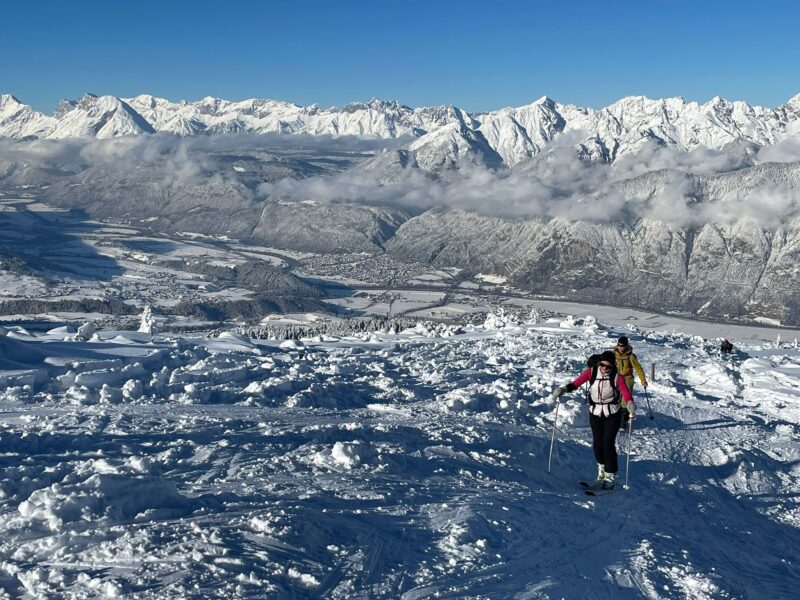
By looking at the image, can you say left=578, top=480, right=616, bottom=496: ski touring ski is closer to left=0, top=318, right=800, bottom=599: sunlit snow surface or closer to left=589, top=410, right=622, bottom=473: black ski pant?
left=0, top=318, right=800, bottom=599: sunlit snow surface

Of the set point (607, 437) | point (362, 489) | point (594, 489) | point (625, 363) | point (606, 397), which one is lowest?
point (594, 489)

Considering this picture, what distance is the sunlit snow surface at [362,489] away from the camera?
10.0m

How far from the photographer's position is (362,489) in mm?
13891

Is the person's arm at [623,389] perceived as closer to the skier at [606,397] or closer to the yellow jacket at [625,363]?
the skier at [606,397]

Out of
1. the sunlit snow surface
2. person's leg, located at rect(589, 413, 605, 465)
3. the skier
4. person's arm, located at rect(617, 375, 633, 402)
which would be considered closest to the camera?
the sunlit snow surface

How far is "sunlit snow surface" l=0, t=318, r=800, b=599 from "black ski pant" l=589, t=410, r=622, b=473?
0.76 metres

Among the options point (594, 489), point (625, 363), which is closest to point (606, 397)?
point (625, 363)

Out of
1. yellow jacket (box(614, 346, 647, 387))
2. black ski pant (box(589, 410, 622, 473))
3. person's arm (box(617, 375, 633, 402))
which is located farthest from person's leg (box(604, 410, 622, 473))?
yellow jacket (box(614, 346, 647, 387))

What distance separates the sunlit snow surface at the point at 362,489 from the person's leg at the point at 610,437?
76cm

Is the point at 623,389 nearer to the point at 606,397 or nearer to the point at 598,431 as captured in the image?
the point at 606,397

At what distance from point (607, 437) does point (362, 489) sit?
5113 mm

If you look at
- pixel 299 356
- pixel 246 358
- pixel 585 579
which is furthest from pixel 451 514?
pixel 299 356

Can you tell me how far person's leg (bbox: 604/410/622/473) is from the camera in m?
14.8

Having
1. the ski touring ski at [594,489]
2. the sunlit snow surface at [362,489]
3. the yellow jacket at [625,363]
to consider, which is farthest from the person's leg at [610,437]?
the yellow jacket at [625,363]
